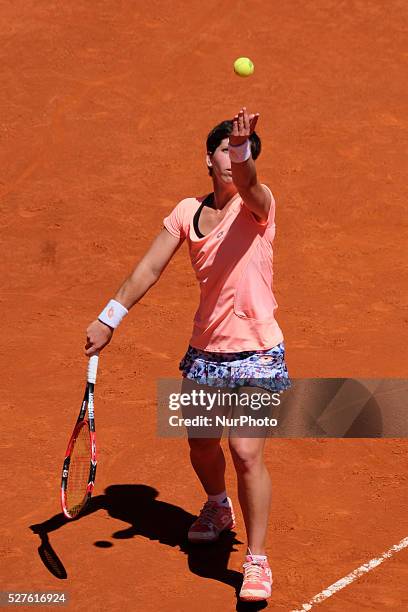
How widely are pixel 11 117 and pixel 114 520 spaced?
856 cm

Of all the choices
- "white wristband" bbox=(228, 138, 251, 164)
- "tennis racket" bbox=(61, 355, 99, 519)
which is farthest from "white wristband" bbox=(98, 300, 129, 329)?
"white wristband" bbox=(228, 138, 251, 164)

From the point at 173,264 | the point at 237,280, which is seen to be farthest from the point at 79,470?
the point at 173,264

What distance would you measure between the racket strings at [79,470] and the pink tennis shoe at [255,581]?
110cm

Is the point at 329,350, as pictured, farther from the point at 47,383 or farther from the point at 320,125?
the point at 320,125

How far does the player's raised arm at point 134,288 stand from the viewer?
646 cm

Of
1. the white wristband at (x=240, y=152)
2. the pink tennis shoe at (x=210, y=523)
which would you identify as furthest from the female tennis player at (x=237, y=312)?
the pink tennis shoe at (x=210, y=523)

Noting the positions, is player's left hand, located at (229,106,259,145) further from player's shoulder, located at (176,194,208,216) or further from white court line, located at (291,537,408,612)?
white court line, located at (291,537,408,612)

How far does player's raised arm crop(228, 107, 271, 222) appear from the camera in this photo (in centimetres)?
578

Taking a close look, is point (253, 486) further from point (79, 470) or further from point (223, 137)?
point (223, 137)

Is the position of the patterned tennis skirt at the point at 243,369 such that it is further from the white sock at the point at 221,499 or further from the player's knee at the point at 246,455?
the white sock at the point at 221,499

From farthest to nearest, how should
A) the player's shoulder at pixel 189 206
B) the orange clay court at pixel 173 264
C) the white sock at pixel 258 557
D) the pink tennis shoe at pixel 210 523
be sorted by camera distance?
the pink tennis shoe at pixel 210 523 < the orange clay court at pixel 173 264 < the player's shoulder at pixel 189 206 < the white sock at pixel 258 557

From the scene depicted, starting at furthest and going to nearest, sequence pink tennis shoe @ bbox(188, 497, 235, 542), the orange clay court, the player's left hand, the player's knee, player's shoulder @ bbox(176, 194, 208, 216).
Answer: pink tennis shoe @ bbox(188, 497, 235, 542), the orange clay court, player's shoulder @ bbox(176, 194, 208, 216), the player's knee, the player's left hand

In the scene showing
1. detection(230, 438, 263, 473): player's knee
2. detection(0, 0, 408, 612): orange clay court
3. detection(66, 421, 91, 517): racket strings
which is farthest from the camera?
detection(0, 0, 408, 612): orange clay court

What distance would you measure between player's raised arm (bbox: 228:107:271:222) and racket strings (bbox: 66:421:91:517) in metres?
1.74
